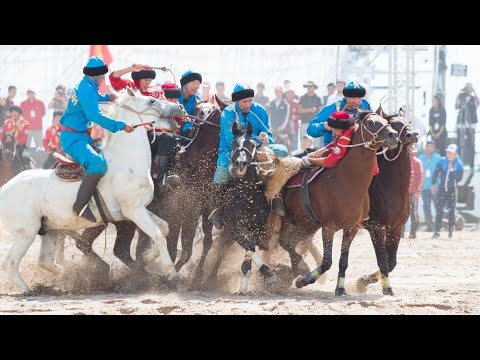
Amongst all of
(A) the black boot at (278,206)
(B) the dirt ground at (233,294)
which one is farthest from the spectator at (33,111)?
(A) the black boot at (278,206)

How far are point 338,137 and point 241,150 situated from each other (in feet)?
3.64

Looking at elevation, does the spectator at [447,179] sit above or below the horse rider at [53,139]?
below

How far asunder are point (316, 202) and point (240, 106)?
4.51 feet

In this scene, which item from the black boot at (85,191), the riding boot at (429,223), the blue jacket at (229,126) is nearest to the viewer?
the black boot at (85,191)

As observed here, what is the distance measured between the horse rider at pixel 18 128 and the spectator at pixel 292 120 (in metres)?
5.25

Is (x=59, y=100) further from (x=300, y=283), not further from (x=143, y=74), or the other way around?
(x=300, y=283)

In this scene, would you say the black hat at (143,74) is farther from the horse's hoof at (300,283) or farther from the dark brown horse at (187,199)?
the horse's hoof at (300,283)

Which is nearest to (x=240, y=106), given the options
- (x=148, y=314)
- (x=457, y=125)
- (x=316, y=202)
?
(x=316, y=202)

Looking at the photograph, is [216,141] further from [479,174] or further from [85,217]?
[479,174]

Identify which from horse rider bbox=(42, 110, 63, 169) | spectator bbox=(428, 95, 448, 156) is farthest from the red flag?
spectator bbox=(428, 95, 448, 156)

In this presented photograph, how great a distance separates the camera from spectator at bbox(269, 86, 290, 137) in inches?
789

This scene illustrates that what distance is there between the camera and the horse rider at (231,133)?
36.3 feet

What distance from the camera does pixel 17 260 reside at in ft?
35.6

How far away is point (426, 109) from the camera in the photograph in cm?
2028
